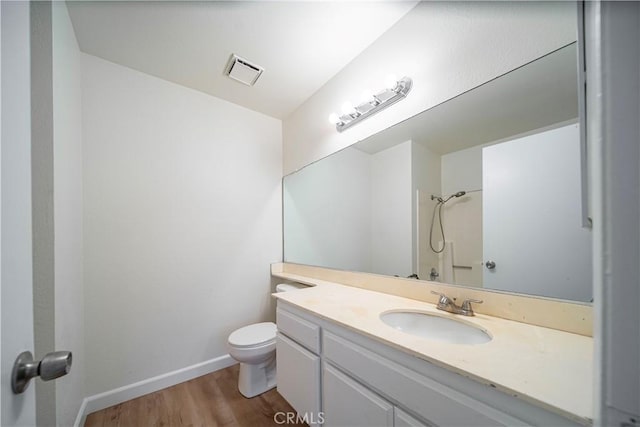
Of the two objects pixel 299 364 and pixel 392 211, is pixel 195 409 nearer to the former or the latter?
pixel 299 364

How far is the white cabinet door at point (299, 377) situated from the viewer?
108 centimetres

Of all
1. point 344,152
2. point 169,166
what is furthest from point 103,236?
point 344,152

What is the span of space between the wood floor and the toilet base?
36 mm

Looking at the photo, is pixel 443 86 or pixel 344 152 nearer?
pixel 443 86

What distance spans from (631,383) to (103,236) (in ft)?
7.25

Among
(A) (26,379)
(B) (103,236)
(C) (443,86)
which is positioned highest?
(C) (443,86)

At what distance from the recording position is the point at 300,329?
1192mm

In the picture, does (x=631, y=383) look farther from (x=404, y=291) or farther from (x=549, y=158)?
(x=404, y=291)

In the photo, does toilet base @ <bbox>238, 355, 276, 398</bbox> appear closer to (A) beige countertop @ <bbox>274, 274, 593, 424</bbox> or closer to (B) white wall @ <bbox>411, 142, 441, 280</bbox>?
(A) beige countertop @ <bbox>274, 274, 593, 424</bbox>

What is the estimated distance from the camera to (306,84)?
73.1 inches

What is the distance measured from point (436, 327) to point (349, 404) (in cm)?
51

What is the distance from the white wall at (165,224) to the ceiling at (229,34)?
0.22m

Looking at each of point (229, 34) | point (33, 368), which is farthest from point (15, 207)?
point (229, 34)

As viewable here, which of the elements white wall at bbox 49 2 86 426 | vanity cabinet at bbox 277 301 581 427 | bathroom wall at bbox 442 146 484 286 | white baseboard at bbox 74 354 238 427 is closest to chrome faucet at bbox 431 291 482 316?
bathroom wall at bbox 442 146 484 286
